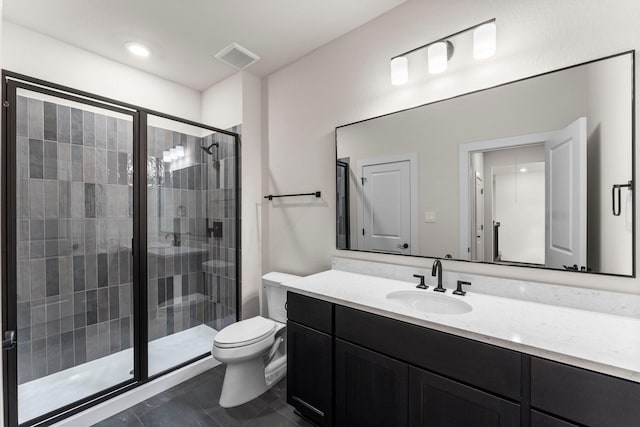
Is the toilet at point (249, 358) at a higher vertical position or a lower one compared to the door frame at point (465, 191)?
lower

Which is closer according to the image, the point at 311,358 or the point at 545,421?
the point at 545,421

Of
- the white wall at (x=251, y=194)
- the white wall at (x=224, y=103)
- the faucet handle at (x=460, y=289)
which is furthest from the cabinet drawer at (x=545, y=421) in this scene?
the white wall at (x=224, y=103)

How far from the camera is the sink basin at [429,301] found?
1.44 metres

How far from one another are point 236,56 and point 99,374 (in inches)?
104

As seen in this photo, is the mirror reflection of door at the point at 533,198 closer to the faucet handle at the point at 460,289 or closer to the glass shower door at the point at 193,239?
the faucet handle at the point at 460,289

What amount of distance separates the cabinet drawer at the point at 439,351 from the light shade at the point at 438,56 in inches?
53.7

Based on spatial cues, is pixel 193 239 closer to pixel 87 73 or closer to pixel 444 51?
pixel 87 73

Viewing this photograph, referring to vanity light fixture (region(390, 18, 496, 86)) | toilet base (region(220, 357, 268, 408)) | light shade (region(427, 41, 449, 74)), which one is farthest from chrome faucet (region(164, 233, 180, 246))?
light shade (region(427, 41, 449, 74))

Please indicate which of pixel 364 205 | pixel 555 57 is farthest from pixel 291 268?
pixel 555 57

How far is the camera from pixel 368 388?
1312 mm

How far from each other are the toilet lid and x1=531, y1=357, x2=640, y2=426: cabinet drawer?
1.49 m

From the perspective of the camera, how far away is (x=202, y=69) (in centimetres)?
254

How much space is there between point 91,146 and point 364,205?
220 cm

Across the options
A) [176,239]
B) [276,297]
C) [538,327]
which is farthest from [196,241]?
[538,327]
